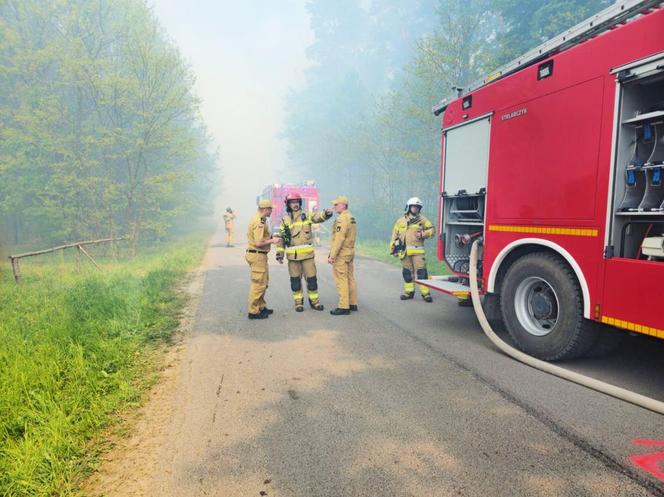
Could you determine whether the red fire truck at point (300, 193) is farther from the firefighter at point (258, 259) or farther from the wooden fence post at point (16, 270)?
the firefighter at point (258, 259)

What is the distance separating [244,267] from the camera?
11680 millimetres

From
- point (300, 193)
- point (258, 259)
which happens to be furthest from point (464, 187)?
point (300, 193)

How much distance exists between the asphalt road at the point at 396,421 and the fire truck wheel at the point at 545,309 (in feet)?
0.92

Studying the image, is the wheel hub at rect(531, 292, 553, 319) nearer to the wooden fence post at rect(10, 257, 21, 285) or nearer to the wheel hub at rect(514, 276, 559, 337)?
the wheel hub at rect(514, 276, 559, 337)

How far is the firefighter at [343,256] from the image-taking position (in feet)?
20.9

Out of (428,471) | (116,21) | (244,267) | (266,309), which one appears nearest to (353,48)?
(116,21)

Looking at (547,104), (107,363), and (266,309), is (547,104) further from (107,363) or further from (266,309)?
(107,363)

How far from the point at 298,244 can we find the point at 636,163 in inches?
172

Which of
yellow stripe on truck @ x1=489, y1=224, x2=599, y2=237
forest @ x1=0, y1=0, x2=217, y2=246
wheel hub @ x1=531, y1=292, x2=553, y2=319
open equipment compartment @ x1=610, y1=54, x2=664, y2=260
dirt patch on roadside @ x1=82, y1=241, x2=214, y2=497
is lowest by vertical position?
dirt patch on roadside @ x1=82, y1=241, x2=214, y2=497

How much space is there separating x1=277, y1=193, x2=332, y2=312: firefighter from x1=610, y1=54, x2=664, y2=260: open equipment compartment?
12.5 feet

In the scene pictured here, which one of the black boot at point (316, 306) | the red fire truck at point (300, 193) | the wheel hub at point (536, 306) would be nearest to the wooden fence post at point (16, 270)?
the black boot at point (316, 306)

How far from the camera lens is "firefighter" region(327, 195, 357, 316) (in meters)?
6.36

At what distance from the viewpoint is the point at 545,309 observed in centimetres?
432

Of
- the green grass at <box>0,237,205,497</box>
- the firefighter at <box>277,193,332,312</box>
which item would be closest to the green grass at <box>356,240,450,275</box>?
the firefighter at <box>277,193,332,312</box>
